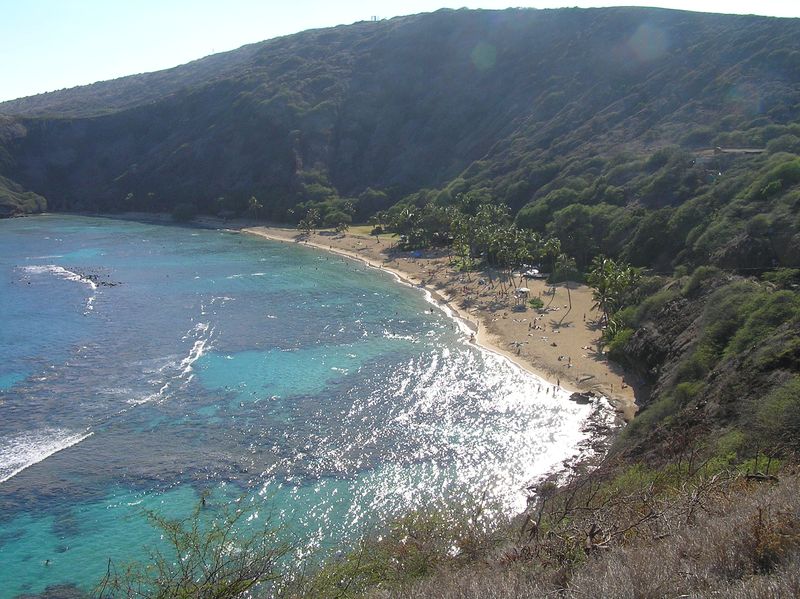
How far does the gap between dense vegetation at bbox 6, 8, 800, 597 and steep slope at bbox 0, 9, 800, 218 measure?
556 mm

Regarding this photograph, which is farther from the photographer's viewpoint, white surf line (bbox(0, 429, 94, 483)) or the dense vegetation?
white surf line (bbox(0, 429, 94, 483))

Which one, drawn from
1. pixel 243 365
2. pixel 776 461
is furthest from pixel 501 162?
pixel 776 461

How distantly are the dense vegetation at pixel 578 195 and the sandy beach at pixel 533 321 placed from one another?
2.07m

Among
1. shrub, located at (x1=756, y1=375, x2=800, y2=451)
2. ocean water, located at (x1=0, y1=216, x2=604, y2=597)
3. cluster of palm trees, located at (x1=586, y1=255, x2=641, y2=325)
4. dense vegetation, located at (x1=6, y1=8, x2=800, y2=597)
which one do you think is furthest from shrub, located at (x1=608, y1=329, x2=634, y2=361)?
shrub, located at (x1=756, y1=375, x2=800, y2=451)

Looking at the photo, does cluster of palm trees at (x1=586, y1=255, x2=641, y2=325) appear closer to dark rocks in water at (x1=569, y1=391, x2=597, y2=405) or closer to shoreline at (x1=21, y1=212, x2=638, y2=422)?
shoreline at (x1=21, y1=212, x2=638, y2=422)

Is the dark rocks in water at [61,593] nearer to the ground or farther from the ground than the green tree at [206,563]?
nearer to the ground

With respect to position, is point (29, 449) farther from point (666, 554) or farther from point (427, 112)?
point (427, 112)

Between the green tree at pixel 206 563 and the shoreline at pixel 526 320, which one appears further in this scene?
the shoreline at pixel 526 320

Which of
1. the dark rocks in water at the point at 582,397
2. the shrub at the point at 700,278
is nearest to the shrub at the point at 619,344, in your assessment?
the shrub at the point at 700,278

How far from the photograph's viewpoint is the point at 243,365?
47.8 meters

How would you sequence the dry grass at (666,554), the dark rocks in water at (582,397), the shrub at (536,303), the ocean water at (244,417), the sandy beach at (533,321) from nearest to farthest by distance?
the dry grass at (666,554) → the ocean water at (244,417) → the dark rocks in water at (582,397) → the sandy beach at (533,321) → the shrub at (536,303)

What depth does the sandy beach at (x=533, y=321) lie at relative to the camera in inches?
1687

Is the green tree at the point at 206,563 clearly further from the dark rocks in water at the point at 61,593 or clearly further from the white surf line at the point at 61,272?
the white surf line at the point at 61,272

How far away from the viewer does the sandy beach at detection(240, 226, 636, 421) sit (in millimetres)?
42844
